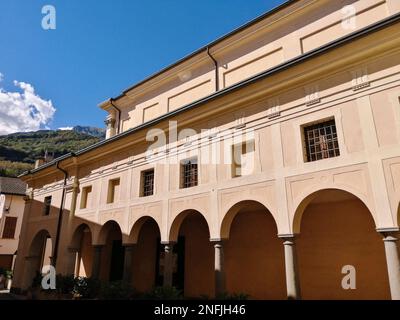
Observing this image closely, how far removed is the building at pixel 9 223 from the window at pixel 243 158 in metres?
30.5

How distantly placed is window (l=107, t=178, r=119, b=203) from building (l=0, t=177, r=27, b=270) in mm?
23215

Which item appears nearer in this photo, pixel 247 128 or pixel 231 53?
pixel 247 128

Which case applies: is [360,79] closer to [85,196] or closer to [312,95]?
[312,95]

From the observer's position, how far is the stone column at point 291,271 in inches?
319

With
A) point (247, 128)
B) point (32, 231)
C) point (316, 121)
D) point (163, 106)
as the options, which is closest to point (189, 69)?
point (163, 106)

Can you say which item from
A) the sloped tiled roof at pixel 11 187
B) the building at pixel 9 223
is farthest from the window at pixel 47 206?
the sloped tiled roof at pixel 11 187

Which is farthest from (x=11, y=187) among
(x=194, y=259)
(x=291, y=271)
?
(x=291, y=271)

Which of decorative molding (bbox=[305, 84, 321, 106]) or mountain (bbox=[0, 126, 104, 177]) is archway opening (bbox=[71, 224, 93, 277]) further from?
mountain (bbox=[0, 126, 104, 177])

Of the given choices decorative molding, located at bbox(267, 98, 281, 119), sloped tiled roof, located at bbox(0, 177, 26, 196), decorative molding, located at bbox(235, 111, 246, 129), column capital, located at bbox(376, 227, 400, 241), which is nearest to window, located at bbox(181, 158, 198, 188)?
decorative molding, located at bbox(235, 111, 246, 129)

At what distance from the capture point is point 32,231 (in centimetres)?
1975

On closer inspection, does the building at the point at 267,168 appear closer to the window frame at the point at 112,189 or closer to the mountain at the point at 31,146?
the window frame at the point at 112,189

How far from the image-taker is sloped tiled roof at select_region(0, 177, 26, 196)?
35188 millimetres
